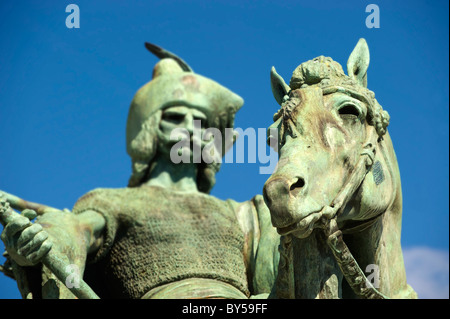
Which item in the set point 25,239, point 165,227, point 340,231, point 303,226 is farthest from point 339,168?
point 165,227

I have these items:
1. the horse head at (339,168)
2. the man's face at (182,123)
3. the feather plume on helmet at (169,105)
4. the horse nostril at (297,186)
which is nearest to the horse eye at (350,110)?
the horse head at (339,168)

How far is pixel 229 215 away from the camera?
8914 mm

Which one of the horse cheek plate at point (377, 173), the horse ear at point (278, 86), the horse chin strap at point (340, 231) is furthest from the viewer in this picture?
the horse ear at point (278, 86)

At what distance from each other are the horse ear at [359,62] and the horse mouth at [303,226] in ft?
3.84

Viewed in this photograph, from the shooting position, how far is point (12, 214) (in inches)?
277

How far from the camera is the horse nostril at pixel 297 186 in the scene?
5031 mm

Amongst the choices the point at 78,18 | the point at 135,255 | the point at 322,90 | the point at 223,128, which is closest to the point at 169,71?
the point at 223,128

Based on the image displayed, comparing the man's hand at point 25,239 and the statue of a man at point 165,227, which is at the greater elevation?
the statue of a man at point 165,227

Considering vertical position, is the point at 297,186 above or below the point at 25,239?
below

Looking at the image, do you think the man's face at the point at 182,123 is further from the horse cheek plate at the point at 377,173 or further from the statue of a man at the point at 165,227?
the horse cheek plate at the point at 377,173

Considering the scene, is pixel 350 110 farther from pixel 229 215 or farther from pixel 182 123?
pixel 182 123

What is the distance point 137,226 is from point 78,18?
6.18ft

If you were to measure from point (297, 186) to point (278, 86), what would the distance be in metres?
1.08
